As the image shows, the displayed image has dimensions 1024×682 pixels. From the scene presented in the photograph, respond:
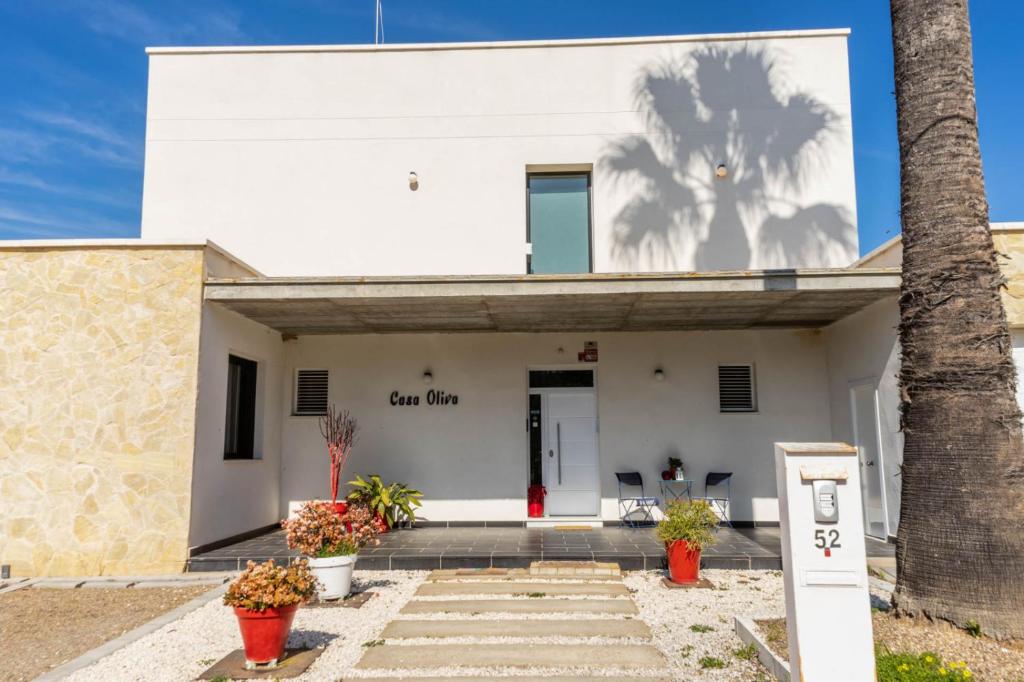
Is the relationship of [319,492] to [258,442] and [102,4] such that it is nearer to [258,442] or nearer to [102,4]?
[258,442]

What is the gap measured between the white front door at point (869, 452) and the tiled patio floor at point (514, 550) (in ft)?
1.46

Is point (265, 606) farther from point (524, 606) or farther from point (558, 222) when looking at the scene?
point (558, 222)

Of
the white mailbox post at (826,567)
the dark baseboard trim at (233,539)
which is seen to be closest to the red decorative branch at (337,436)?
the dark baseboard trim at (233,539)

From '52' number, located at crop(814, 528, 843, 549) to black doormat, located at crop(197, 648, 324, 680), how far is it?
3245 mm

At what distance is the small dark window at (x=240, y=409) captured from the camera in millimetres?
8516

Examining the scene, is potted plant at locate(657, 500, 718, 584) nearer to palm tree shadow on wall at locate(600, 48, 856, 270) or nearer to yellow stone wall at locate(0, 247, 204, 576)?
palm tree shadow on wall at locate(600, 48, 856, 270)

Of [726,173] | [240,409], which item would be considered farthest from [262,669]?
[726,173]

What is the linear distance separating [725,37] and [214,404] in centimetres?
917

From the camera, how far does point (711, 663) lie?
4.23m

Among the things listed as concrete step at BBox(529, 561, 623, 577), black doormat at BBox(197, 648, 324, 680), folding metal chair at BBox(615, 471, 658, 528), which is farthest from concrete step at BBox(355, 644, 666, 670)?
folding metal chair at BBox(615, 471, 658, 528)

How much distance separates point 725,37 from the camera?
10.3m

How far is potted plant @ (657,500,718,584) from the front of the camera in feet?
21.0

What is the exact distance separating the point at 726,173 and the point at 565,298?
166 inches

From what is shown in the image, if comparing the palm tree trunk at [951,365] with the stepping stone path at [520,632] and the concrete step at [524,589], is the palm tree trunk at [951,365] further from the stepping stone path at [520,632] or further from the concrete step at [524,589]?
the concrete step at [524,589]
